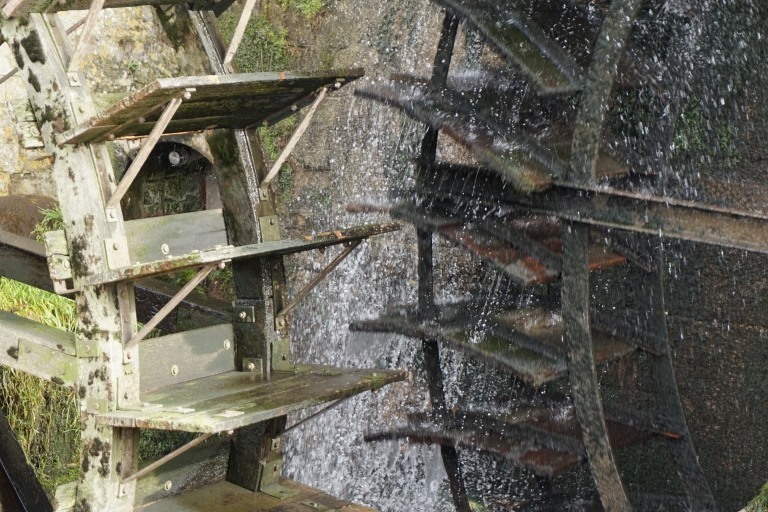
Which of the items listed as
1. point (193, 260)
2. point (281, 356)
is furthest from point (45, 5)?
point (281, 356)

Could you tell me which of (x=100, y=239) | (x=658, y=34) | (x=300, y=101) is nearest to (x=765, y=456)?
(x=658, y=34)

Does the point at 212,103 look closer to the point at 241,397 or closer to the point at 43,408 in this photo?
the point at 241,397

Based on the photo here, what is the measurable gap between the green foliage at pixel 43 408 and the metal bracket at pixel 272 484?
2.17 metres

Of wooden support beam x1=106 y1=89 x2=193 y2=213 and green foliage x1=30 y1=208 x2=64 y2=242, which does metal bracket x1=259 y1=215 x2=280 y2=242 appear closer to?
wooden support beam x1=106 y1=89 x2=193 y2=213

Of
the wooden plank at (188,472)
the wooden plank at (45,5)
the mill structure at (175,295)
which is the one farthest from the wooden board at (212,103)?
the wooden plank at (188,472)

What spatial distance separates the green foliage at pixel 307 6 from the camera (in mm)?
6211

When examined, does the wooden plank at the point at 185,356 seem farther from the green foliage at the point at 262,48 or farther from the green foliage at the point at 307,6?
the green foliage at the point at 307,6

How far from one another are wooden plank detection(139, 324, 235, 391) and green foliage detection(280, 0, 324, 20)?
2.44m

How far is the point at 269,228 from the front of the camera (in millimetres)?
4648

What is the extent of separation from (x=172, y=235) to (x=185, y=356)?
0.52 metres

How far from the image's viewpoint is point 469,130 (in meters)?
4.89

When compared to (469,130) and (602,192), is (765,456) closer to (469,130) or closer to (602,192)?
(602,192)

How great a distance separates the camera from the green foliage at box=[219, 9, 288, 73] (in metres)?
6.36

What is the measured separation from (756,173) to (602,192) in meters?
1.18
